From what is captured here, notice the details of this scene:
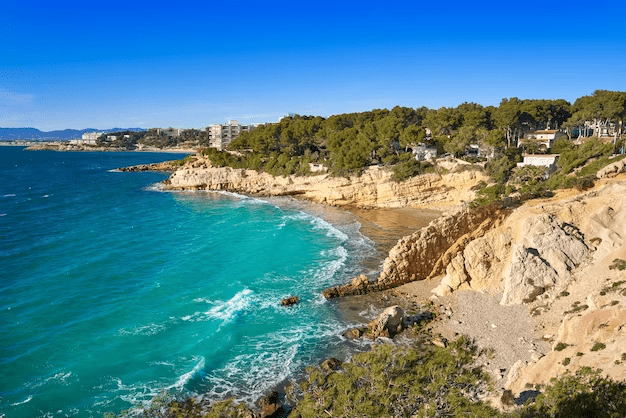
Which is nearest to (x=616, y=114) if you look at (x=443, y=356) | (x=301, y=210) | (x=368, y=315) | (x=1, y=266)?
(x=301, y=210)

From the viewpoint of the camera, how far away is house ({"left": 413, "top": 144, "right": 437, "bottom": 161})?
60828 mm

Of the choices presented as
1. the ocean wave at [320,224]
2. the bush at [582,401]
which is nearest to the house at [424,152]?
the ocean wave at [320,224]

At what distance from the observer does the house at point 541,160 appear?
51.6 metres

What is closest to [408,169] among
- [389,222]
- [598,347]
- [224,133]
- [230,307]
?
Answer: [389,222]

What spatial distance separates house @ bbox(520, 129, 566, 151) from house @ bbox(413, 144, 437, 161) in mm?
13512

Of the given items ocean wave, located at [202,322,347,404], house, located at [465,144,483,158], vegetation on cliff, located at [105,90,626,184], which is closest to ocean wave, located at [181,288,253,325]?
ocean wave, located at [202,322,347,404]

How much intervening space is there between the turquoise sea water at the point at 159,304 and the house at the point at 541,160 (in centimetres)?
2547

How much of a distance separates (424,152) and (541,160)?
52.0 ft

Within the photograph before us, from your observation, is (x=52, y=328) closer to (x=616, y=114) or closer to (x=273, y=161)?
(x=273, y=161)

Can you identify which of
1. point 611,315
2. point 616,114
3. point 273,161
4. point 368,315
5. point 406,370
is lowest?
point 368,315

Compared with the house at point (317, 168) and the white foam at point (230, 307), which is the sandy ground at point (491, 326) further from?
the house at point (317, 168)

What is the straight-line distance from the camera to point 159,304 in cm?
2655

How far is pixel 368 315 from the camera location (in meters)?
24.6

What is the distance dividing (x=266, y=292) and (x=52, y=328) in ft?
42.4
